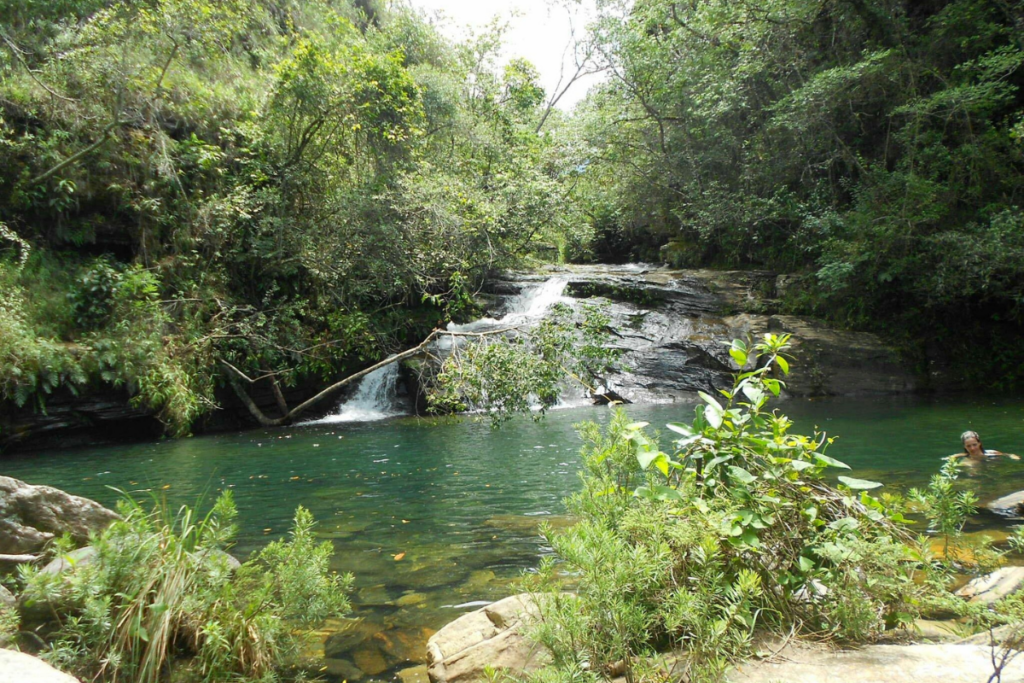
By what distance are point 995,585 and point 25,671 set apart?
432 centimetres

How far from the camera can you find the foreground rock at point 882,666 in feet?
6.57

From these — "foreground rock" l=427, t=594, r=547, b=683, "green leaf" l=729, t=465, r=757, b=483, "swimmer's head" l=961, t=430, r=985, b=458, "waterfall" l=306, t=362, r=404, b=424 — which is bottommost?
"waterfall" l=306, t=362, r=404, b=424

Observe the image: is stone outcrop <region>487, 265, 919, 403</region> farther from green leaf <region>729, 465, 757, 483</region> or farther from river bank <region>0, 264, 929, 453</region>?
green leaf <region>729, 465, 757, 483</region>

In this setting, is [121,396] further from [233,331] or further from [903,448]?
[903,448]

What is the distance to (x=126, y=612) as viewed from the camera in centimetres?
258

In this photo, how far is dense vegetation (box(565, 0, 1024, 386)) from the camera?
1334 centimetres

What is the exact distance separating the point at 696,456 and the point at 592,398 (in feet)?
38.5

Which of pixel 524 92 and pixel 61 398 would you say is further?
pixel 524 92

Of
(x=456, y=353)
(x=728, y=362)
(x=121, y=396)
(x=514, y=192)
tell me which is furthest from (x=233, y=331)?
(x=728, y=362)

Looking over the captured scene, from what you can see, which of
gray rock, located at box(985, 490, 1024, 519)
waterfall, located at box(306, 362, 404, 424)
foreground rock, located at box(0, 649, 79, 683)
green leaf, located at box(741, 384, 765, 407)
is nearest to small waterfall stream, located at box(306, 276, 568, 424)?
waterfall, located at box(306, 362, 404, 424)

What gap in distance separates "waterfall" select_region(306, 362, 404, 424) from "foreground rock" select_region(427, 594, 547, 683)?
36.4 ft

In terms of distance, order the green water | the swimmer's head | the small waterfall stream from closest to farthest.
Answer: the green water → the swimmer's head → the small waterfall stream

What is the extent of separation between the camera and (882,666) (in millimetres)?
2129

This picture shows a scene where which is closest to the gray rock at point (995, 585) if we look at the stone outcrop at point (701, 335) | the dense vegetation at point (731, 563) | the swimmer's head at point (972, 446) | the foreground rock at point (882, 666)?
the dense vegetation at point (731, 563)
